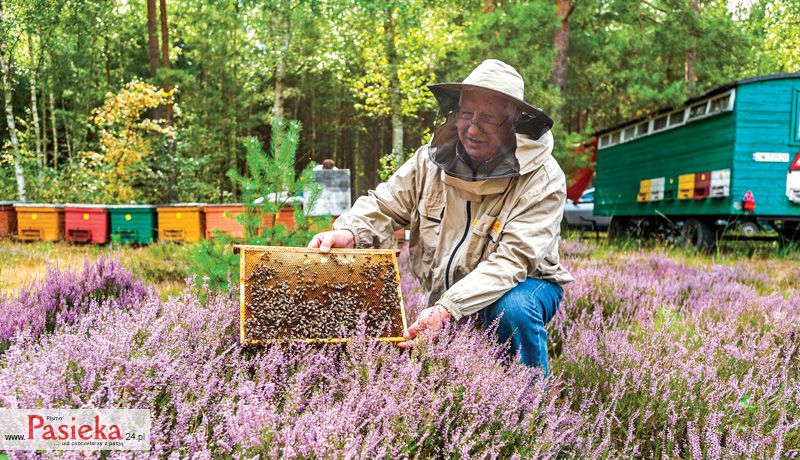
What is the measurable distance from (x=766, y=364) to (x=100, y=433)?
3141mm

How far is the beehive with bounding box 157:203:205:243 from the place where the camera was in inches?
415

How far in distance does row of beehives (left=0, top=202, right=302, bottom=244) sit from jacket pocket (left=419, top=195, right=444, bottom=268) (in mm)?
7650

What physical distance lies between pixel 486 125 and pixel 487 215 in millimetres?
462

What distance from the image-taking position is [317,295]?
2.88 meters

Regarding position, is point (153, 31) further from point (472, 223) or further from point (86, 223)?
point (472, 223)

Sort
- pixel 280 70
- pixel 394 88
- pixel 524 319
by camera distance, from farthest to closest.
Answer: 1. pixel 394 88
2. pixel 280 70
3. pixel 524 319

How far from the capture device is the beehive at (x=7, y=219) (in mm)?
10992

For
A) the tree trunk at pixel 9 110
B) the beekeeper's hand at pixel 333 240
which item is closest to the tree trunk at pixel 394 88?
the tree trunk at pixel 9 110

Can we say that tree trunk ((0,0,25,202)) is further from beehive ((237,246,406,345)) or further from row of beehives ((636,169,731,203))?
row of beehives ((636,169,731,203))

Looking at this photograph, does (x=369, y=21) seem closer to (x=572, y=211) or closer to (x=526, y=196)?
(x=572, y=211)

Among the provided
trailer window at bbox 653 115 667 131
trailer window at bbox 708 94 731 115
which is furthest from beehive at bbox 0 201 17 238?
trailer window at bbox 653 115 667 131

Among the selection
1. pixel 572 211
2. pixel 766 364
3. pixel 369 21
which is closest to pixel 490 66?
pixel 766 364

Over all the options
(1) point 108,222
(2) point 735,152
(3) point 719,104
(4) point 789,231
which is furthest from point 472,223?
(4) point 789,231

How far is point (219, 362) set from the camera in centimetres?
240
